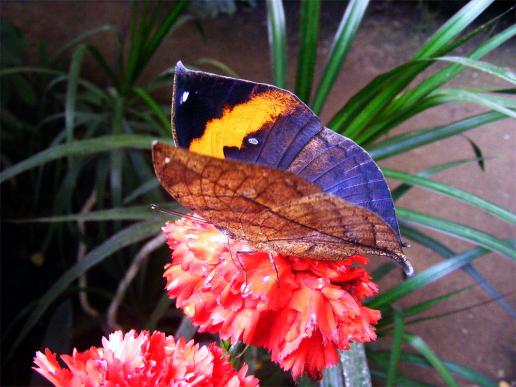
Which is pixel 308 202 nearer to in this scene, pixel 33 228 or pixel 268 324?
pixel 268 324

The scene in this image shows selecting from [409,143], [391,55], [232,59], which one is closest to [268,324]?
[409,143]

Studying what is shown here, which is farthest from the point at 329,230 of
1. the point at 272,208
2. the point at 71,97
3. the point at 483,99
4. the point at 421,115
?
the point at 421,115

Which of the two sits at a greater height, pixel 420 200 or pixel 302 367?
pixel 420 200

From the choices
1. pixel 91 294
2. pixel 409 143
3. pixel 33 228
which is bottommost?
pixel 91 294

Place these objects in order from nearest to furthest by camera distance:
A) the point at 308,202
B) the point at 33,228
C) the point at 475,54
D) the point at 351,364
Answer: the point at 308,202 → the point at 351,364 → the point at 475,54 → the point at 33,228

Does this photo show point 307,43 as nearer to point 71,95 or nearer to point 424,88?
point 424,88

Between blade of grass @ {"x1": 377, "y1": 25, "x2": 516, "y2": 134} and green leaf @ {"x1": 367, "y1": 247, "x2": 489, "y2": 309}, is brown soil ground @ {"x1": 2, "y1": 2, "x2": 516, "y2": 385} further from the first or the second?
blade of grass @ {"x1": 377, "y1": 25, "x2": 516, "y2": 134}

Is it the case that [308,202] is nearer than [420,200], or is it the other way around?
[308,202]
